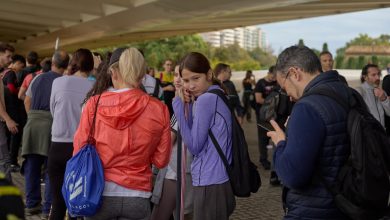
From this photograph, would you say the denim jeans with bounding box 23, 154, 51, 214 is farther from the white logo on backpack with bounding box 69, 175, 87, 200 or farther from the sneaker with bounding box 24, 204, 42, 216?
the white logo on backpack with bounding box 69, 175, 87, 200

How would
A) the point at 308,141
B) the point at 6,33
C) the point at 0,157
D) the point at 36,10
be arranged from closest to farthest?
the point at 308,141 → the point at 0,157 → the point at 36,10 → the point at 6,33

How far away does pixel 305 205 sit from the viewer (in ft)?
8.61

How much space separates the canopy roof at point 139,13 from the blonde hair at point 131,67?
27.9 ft

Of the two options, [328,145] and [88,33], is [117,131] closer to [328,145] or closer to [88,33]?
[328,145]

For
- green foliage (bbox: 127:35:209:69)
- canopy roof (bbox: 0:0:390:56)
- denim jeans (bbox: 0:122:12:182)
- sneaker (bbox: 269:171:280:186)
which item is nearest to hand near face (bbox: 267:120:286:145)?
denim jeans (bbox: 0:122:12:182)

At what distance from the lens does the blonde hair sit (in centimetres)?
305

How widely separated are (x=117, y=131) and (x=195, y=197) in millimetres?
903

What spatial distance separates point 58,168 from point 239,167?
87.9 inches

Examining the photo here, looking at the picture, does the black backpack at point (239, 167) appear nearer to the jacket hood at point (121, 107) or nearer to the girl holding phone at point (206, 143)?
the girl holding phone at point (206, 143)

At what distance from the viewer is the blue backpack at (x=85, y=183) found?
114 inches

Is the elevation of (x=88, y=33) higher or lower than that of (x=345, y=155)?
higher

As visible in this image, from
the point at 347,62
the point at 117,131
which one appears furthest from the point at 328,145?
the point at 347,62

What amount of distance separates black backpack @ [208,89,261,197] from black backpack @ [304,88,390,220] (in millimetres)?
1053

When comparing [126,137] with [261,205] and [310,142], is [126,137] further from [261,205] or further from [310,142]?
[261,205]
